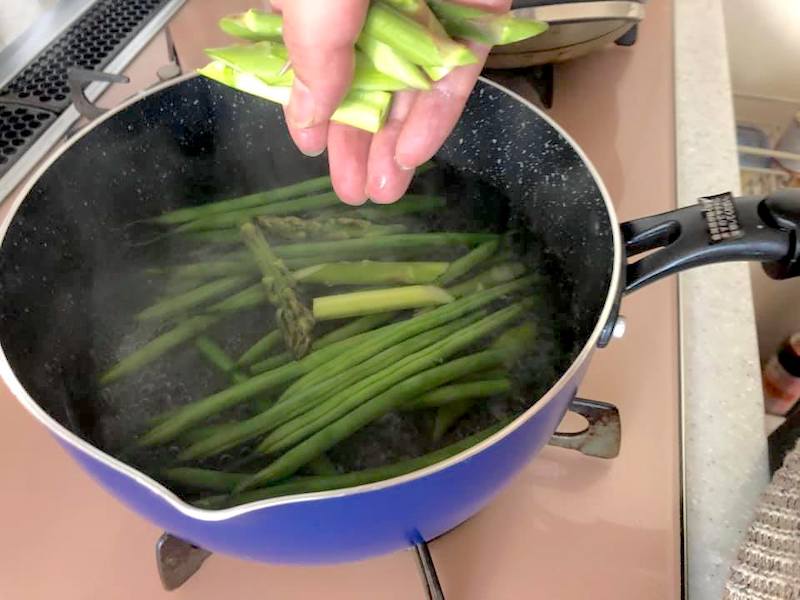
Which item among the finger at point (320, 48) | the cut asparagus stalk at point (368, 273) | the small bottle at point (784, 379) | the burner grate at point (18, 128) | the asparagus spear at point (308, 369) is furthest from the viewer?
the small bottle at point (784, 379)

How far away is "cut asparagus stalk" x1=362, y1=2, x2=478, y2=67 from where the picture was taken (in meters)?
0.42

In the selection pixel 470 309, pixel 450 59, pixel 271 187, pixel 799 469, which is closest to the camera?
pixel 450 59

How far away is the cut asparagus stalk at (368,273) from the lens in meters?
0.67

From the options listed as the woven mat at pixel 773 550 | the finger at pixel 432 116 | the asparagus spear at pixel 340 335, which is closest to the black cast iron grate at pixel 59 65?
the asparagus spear at pixel 340 335

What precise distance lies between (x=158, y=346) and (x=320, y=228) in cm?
19

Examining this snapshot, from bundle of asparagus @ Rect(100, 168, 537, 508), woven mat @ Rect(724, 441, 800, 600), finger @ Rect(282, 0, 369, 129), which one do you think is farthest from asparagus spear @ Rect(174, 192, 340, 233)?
woven mat @ Rect(724, 441, 800, 600)

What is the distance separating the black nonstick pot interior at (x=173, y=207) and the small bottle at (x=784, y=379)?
56cm

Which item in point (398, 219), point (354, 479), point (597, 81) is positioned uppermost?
point (597, 81)

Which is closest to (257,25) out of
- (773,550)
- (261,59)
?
(261,59)

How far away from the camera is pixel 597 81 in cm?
99

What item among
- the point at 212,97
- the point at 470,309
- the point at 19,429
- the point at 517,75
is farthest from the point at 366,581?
the point at 517,75

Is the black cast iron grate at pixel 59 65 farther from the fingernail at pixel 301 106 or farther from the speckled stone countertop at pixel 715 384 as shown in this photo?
the speckled stone countertop at pixel 715 384

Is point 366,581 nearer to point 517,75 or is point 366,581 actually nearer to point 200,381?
point 200,381

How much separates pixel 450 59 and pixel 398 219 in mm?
331
